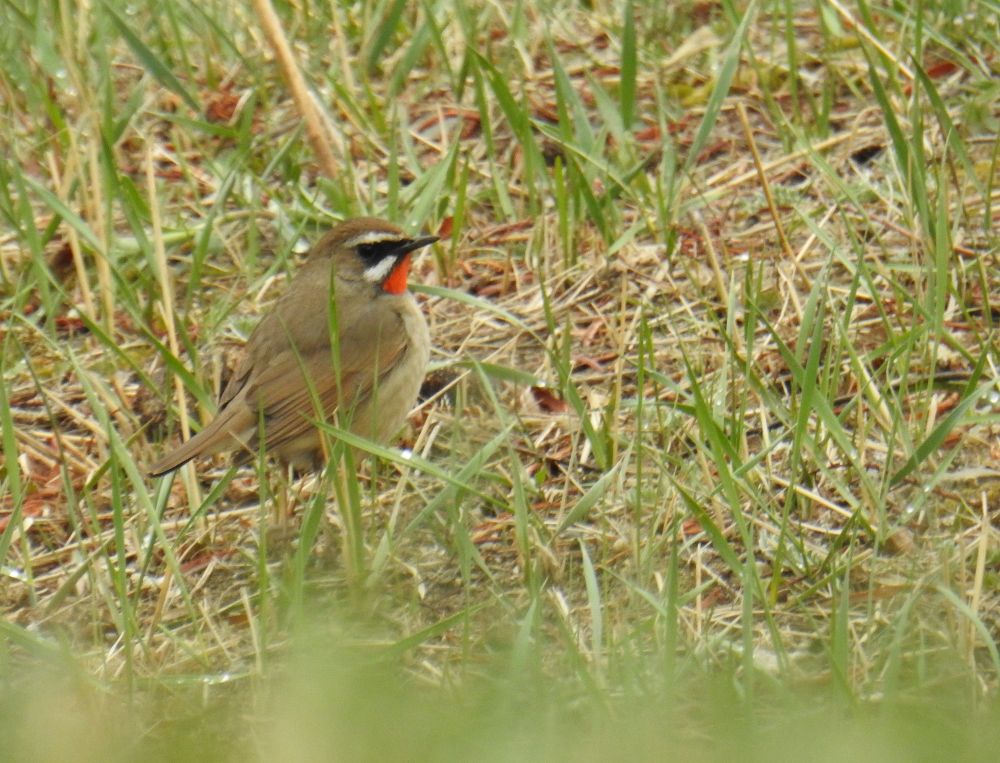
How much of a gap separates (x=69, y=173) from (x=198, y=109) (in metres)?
0.63

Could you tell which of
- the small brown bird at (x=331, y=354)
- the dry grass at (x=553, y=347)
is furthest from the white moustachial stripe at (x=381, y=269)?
the dry grass at (x=553, y=347)

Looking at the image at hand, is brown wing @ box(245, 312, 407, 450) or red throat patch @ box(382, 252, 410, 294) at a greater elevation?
red throat patch @ box(382, 252, 410, 294)

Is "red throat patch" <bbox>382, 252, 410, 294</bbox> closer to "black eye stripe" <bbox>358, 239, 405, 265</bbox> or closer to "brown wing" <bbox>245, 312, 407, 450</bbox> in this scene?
"black eye stripe" <bbox>358, 239, 405, 265</bbox>

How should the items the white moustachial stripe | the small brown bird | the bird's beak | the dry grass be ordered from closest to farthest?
1. the dry grass
2. the small brown bird
3. the bird's beak
4. the white moustachial stripe

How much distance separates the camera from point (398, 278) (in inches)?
272

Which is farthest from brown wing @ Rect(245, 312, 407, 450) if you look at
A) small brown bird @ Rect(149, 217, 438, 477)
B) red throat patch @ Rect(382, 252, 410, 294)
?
red throat patch @ Rect(382, 252, 410, 294)

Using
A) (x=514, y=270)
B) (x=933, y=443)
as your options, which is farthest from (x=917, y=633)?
(x=514, y=270)

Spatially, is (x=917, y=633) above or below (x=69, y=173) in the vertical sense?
below

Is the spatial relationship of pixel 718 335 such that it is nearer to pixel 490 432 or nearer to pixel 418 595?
pixel 490 432

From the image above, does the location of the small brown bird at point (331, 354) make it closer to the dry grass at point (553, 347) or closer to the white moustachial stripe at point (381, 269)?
the white moustachial stripe at point (381, 269)

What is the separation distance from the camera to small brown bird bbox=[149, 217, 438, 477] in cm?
631

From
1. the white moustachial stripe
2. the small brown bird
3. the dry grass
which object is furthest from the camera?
the white moustachial stripe

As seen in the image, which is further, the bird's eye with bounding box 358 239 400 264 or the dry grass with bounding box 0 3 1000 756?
the bird's eye with bounding box 358 239 400 264

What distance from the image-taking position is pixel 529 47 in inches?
348
